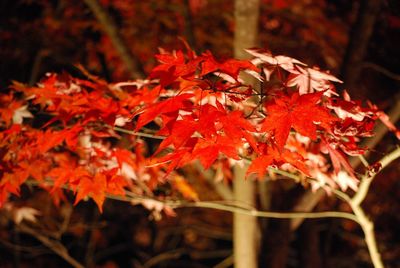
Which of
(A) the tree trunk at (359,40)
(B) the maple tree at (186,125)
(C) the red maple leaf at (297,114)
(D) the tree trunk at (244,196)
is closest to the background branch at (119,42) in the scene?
(B) the maple tree at (186,125)

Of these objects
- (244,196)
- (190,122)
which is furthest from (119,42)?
(190,122)

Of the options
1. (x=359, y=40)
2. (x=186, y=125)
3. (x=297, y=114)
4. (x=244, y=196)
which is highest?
(x=359, y=40)

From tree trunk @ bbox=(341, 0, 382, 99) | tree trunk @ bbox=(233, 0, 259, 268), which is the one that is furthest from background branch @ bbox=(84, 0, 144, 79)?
tree trunk @ bbox=(341, 0, 382, 99)

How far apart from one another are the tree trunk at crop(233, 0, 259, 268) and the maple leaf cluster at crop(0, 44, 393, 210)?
0.29 meters

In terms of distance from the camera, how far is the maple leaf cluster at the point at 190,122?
1678mm

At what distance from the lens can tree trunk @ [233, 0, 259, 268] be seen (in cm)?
312

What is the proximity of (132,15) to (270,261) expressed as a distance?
4.12 metres

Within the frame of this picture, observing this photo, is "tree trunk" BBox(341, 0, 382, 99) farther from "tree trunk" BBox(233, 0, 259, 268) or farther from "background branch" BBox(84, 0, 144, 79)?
"background branch" BBox(84, 0, 144, 79)

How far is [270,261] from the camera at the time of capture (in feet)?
11.8

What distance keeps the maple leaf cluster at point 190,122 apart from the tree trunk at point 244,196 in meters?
0.29

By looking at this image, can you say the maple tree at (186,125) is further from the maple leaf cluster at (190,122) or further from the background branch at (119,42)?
the background branch at (119,42)

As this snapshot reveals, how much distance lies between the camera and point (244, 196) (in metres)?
3.32

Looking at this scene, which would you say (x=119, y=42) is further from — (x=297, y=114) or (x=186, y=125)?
(x=297, y=114)

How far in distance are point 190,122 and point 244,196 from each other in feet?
5.82
